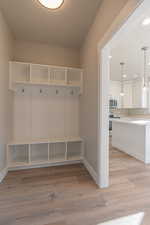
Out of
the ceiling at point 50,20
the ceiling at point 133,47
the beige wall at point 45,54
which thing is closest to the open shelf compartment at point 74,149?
the beige wall at point 45,54

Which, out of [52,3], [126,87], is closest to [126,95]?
[126,87]

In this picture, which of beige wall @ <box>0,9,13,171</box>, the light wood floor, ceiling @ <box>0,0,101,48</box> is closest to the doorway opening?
the light wood floor

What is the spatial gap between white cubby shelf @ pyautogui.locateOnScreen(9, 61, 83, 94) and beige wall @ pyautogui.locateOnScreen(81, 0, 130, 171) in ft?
1.24

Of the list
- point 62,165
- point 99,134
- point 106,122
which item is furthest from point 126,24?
point 62,165

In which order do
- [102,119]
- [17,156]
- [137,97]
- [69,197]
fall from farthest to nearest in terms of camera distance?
[137,97]
[17,156]
[102,119]
[69,197]

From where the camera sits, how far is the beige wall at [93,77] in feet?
5.54

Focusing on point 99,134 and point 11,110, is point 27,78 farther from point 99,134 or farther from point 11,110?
point 99,134

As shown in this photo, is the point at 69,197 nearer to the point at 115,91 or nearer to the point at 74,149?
the point at 74,149

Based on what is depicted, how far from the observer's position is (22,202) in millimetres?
1603

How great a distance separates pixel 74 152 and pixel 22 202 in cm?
162

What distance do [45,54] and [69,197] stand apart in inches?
114

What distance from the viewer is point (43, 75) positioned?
111 inches

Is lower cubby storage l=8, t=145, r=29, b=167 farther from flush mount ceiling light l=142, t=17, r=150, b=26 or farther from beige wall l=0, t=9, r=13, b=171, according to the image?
flush mount ceiling light l=142, t=17, r=150, b=26

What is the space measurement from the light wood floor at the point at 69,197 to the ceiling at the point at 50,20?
282 cm
